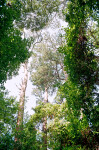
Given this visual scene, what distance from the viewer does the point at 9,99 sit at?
1067 centimetres

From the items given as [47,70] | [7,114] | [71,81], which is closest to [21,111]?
[7,114]

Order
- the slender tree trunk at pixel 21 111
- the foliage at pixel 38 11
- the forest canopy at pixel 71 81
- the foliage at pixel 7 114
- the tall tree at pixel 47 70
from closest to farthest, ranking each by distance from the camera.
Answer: the forest canopy at pixel 71 81
the slender tree trunk at pixel 21 111
the foliage at pixel 7 114
the foliage at pixel 38 11
the tall tree at pixel 47 70

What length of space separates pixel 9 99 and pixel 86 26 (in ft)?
27.6

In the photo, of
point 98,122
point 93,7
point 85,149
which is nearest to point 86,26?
point 93,7

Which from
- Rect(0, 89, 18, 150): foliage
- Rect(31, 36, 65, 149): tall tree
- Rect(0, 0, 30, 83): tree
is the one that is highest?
Rect(31, 36, 65, 149): tall tree

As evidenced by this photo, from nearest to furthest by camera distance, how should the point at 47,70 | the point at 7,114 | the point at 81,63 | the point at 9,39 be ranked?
the point at 81,63
the point at 9,39
the point at 7,114
the point at 47,70

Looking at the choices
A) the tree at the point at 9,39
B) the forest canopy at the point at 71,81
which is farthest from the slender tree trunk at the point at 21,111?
the tree at the point at 9,39

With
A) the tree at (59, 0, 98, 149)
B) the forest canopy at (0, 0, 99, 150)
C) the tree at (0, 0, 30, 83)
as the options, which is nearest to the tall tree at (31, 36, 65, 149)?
the forest canopy at (0, 0, 99, 150)

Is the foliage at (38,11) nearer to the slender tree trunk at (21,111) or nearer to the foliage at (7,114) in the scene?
the slender tree trunk at (21,111)

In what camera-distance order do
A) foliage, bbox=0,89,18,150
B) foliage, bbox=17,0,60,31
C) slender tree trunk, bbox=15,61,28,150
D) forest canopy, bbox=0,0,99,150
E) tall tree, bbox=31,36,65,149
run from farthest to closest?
tall tree, bbox=31,36,65,149
foliage, bbox=17,0,60,31
foliage, bbox=0,89,18,150
slender tree trunk, bbox=15,61,28,150
forest canopy, bbox=0,0,99,150

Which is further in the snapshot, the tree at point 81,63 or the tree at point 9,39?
the tree at point 81,63

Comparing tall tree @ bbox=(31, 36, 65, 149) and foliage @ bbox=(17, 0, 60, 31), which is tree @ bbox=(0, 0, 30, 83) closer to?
foliage @ bbox=(17, 0, 60, 31)

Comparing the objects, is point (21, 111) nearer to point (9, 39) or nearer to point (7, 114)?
point (7, 114)

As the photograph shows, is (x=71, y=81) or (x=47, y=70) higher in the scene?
(x=47, y=70)
